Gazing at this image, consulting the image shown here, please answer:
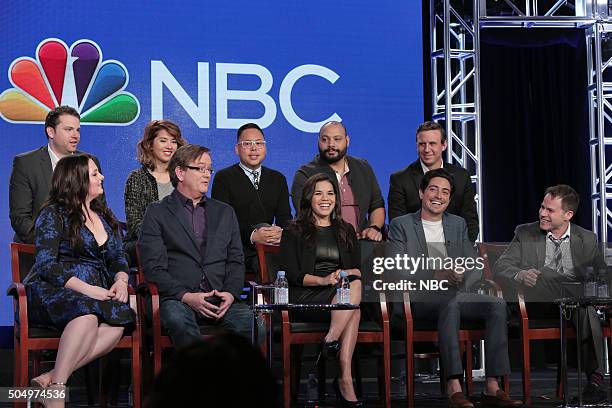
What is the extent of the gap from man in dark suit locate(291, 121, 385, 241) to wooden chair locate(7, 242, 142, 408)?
146 centimetres

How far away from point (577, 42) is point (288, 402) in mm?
4192

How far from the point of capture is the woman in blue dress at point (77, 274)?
4.13 m

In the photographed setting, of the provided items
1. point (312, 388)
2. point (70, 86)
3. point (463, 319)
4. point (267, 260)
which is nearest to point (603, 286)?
point (463, 319)

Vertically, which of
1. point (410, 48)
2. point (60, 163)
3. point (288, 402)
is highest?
point (410, 48)

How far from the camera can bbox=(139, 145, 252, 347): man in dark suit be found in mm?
4551

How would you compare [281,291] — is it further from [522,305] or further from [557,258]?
[557,258]

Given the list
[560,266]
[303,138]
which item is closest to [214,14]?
[303,138]

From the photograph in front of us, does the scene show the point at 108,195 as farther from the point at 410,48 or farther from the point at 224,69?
the point at 410,48

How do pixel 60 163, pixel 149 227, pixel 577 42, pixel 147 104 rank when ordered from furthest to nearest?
pixel 577 42
pixel 147 104
pixel 149 227
pixel 60 163

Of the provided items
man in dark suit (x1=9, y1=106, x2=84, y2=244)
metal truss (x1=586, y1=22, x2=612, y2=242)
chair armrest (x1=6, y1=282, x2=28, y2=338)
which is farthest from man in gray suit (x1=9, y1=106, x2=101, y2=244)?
metal truss (x1=586, y1=22, x2=612, y2=242)

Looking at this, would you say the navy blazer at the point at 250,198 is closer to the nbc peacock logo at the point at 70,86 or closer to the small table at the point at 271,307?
the small table at the point at 271,307

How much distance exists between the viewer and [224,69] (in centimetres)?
645

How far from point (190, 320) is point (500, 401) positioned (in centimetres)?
160

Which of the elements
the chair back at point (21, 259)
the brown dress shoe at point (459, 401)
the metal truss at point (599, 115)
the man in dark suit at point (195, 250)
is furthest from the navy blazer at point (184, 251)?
the metal truss at point (599, 115)
